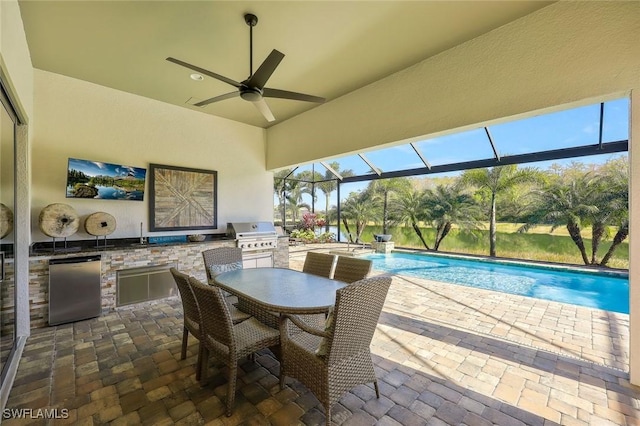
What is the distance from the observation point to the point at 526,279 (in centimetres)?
641

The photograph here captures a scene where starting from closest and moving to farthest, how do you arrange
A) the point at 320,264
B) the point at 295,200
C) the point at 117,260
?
1. the point at 320,264
2. the point at 117,260
3. the point at 295,200

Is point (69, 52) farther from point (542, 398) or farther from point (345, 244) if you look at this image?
point (345, 244)

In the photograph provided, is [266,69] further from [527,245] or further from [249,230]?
[527,245]

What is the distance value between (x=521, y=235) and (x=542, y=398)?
25.6 ft

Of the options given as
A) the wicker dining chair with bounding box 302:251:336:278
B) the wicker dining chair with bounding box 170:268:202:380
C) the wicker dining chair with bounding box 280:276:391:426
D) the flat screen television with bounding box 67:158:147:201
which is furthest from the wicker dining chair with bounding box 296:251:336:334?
the flat screen television with bounding box 67:158:147:201

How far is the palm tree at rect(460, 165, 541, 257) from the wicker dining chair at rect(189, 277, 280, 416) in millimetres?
8699

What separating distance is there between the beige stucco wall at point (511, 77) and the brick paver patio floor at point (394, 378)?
8.23ft

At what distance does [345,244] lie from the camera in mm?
11008

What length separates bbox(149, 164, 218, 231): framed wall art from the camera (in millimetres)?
4734

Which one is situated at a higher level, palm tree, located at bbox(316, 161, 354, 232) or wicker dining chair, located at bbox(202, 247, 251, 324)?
palm tree, located at bbox(316, 161, 354, 232)

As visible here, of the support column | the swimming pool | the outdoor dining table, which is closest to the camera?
the outdoor dining table

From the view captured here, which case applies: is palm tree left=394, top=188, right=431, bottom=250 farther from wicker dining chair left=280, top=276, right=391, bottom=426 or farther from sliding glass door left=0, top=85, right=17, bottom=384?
sliding glass door left=0, top=85, right=17, bottom=384

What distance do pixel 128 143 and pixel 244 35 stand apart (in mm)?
2898

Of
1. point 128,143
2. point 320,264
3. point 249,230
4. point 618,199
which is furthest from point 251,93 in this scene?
point 618,199
